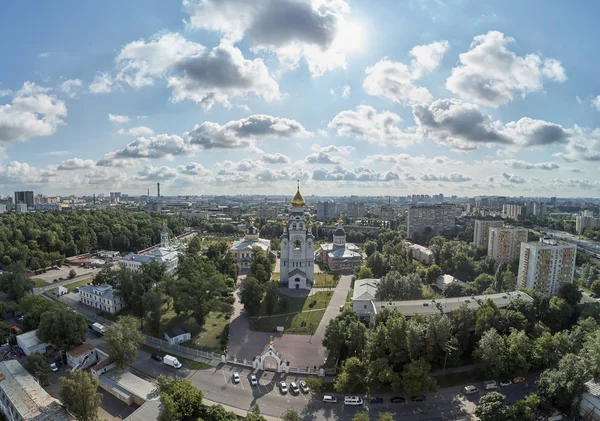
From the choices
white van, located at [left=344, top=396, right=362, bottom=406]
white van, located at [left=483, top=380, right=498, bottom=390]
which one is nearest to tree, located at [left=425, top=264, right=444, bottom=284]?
white van, located at [left=483, top=380, right=498, bottom=390]

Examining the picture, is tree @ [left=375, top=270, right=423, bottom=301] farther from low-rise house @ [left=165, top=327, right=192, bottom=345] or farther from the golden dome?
low-rise house @ [left=165, top=327, right=192, bottom=345]

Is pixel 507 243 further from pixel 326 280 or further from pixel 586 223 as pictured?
pixel 586 223

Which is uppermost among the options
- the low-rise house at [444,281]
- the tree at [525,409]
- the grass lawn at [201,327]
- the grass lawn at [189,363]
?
the low-rise house at [444,281]

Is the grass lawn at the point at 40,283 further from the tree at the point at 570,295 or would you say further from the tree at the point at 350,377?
the tree at the point at 570,295

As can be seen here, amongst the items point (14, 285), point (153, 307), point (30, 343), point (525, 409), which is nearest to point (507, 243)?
point (525, 409)

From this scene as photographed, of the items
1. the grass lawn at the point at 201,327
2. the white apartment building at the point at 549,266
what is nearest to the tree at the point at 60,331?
the grass lawn at the point at 201,327

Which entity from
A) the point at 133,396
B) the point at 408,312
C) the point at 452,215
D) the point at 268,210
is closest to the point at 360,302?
the point at 408,312
